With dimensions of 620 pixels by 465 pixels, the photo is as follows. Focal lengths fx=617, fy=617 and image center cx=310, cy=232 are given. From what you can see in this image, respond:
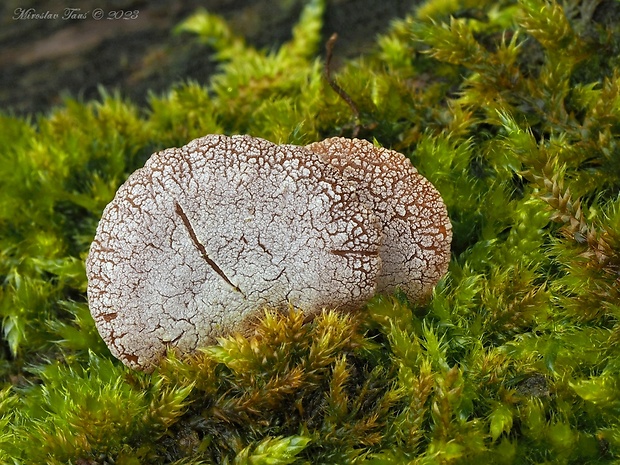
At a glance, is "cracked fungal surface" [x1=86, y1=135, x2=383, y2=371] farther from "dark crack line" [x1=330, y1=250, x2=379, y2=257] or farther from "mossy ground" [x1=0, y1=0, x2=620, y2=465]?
"mossy ground" [x1=0, y1=0, x2=620, y2=465]

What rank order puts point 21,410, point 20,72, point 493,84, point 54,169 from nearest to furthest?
1. point 21,410
2. point 493,84
3. point 54,169
4. point 20,72

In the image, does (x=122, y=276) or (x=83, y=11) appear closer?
(x=122, y=276)

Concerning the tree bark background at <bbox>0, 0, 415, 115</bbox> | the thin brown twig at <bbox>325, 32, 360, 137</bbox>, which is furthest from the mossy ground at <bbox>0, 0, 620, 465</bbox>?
the tree bark background at <bbox>0, 0, 415, 115</bbox>

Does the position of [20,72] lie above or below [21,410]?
above

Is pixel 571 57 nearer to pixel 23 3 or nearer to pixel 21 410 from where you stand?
pixel 21 410

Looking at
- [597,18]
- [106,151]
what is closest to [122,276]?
[106,151]

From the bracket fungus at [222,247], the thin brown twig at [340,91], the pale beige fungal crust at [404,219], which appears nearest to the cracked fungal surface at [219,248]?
the bracket fungus at [222,247]
